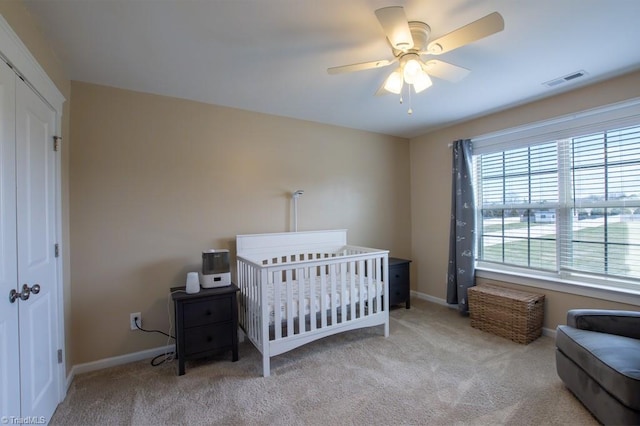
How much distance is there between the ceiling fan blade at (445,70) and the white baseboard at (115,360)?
3085 mm

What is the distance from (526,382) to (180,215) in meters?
3.11

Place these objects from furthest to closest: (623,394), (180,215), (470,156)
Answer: (470,156) < (180,215) < (623,394)

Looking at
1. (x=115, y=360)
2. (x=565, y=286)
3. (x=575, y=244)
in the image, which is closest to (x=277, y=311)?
(x=115, y=360)

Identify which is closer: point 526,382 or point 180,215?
point 526,382

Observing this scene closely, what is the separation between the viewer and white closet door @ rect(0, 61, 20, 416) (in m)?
1.32

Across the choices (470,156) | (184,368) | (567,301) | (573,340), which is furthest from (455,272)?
(184,368)

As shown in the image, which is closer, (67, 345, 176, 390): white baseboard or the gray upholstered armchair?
the gray upholstered armchair

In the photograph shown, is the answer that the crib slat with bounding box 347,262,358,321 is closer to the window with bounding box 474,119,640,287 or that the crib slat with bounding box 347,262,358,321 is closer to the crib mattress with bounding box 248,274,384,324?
the crib mattress with bounding box 248,274,384,324

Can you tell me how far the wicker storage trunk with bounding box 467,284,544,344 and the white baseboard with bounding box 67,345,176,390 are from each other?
121 inches

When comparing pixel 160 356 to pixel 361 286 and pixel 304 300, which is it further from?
pixel 361 286

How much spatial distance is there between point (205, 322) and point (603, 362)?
2648 millimetres

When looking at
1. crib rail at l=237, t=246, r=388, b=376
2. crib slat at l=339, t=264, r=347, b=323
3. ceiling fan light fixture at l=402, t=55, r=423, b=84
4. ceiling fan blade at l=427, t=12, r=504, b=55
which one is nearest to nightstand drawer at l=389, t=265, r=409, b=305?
crib rail at l=237, t=246, r=388, b=376

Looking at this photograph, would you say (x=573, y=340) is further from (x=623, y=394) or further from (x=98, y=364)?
(x=98, y=364)

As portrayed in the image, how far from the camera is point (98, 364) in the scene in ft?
7.88
